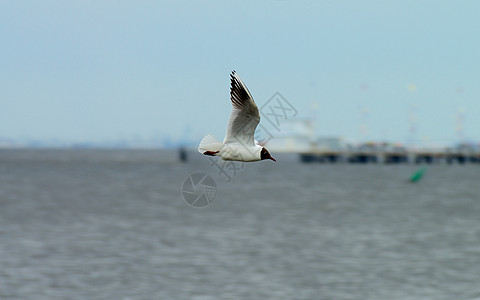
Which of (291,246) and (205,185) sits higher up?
(205,185)

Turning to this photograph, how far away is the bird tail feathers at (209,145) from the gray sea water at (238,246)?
0.05m

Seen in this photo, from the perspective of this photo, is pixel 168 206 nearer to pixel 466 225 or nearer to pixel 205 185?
pixel 466 225

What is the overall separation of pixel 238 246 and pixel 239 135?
4182 centimetres

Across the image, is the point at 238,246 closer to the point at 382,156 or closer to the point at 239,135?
the point at 239,135

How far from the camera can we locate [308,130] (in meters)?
3.70

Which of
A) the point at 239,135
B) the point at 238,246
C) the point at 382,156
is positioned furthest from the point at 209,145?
the point at 382,156

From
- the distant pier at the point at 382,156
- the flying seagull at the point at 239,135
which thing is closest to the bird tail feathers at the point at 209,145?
the flying seagull at the point at 239,135

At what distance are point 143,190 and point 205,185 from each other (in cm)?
9740

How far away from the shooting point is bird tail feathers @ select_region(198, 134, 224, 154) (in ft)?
6.81

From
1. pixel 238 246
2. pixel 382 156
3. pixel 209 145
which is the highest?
pixel 382 156

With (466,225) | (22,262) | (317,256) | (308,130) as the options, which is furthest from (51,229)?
(308,130)

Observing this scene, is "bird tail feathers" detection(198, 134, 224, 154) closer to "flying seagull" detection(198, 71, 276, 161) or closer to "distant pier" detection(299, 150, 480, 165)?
"flying seagull" detection(198, 71, 276, 161)

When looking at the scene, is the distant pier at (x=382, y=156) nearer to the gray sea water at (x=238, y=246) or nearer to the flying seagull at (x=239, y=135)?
the gray sea water at (x=238, y=246)

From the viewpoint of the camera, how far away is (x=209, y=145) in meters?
2.15
